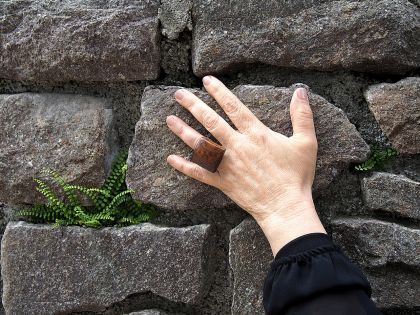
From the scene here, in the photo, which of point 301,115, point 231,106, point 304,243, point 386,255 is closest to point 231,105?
point 231,106

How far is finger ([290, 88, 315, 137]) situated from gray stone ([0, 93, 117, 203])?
756 mm

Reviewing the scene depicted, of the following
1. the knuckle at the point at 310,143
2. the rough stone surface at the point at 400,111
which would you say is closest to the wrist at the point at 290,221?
the knuckle at the point at 310,143

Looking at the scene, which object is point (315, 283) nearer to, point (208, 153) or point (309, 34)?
point (208, 153)

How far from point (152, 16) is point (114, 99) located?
0.38m

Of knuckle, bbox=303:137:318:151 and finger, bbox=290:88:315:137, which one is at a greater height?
finger, bbox=290:88:315:137

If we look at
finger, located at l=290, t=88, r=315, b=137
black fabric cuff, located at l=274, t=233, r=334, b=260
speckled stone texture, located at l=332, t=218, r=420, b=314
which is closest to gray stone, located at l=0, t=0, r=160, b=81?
finger, located at l=290, t=88, r=315, b=137

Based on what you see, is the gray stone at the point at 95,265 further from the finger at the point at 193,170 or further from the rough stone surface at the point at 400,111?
the rough stone surface at the point at 400,111

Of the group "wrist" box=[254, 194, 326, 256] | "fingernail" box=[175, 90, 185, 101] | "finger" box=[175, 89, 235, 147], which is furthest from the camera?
"fingernail" box=[175, 90, 185, 101]

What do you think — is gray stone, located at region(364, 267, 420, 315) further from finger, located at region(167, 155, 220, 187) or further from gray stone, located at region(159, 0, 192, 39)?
gray stone, located at region(159, 0, 192, 39)

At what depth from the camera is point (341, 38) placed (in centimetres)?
182

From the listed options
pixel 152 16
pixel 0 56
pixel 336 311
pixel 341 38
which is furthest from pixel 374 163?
pixel 0 56

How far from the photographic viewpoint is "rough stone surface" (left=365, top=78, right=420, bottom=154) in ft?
5.90

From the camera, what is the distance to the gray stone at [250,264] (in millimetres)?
1868

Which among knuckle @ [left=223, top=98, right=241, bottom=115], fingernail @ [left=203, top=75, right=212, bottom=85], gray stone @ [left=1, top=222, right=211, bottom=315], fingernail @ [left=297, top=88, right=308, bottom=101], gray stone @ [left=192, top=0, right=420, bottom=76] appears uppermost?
gray stone @ [left=192, top=0, right=420, bottom=76]
